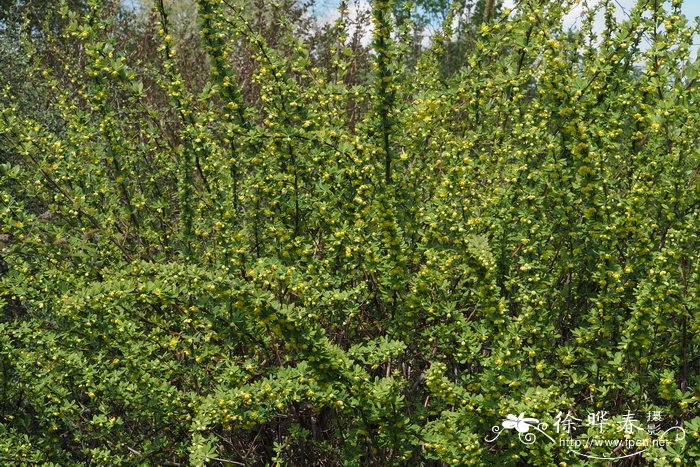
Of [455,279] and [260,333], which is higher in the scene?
[455,279]

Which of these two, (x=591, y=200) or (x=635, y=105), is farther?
(x=635, y=105)

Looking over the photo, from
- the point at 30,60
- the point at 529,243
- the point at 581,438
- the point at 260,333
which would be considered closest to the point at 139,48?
the point at 30,60

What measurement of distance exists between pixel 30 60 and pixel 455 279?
613 centimetres

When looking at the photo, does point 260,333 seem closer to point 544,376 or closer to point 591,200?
point 544,376

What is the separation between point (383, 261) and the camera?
3.79 meters

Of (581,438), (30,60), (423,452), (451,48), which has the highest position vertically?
(451,48)

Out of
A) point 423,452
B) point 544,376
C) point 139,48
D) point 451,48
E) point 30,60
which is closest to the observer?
point 544,376

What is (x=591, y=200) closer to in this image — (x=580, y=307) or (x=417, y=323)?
(x=580, y=307)

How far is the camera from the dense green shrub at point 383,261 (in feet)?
11.3

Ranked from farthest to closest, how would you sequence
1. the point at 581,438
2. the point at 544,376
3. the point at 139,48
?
the point at 139,48
the point at 544,376
the point at 581,438

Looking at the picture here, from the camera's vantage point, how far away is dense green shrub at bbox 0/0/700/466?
11.3ft

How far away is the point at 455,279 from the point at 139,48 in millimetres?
6357

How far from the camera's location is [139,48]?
8.91m

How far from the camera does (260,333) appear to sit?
3980 mm
